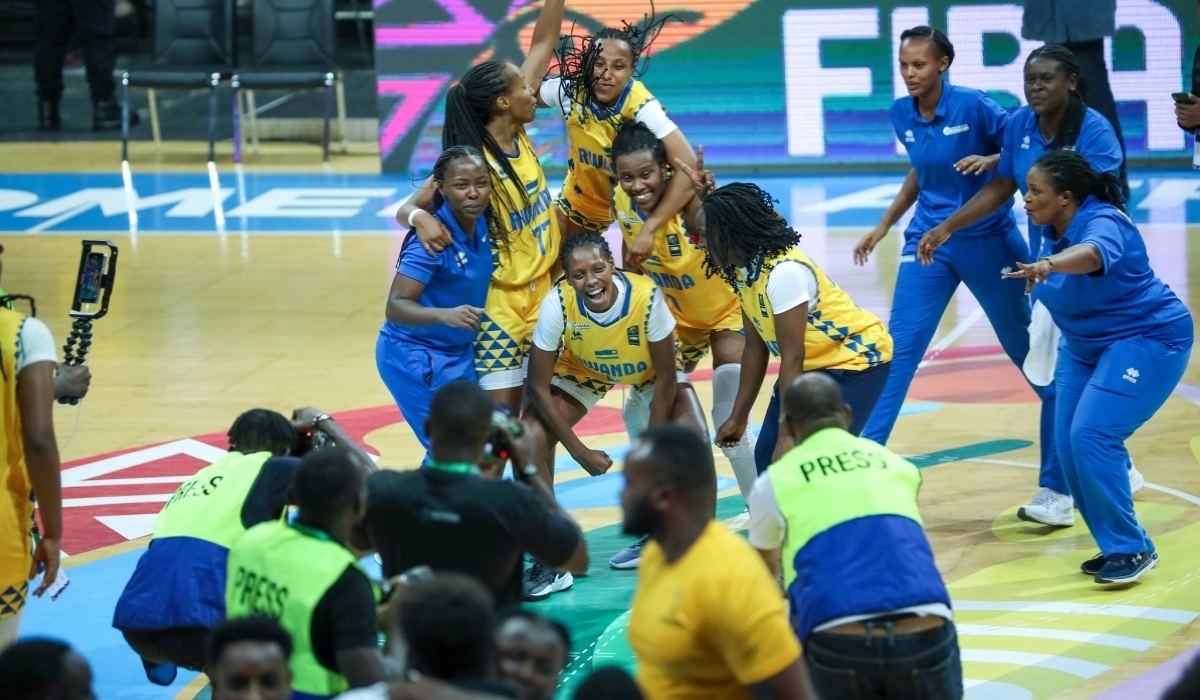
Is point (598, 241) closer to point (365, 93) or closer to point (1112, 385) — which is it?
point (1112, 385)

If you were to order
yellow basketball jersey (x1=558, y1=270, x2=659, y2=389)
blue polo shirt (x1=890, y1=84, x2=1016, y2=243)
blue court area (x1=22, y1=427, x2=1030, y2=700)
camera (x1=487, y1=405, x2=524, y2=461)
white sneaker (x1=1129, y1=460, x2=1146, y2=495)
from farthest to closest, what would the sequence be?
blue polo shirt (x1=890, y1=84, x2=1016, y2=243)
white sneaker (x1=1129, y1=460, x2=1146, y2=495)
yellow basketball jersey (x1=558, y1=270, x2=659, y2=389)
blue court area (x1=22, y1=427, x2=1030, y2=700)
camera (x1=487, y1=405, x2=524, y2=461)

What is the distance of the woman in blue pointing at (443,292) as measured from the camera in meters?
5.46

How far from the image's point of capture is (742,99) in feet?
47.1

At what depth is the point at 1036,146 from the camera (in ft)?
20.7

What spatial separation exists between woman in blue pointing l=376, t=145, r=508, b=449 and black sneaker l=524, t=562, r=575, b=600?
2.14 feet

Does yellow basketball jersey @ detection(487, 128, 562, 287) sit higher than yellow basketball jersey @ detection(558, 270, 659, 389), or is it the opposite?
yellow basketball jersey @ detection(487, 128, 562, 287)

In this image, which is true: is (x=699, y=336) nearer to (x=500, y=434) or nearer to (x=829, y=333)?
Result: (x=829, y=333)

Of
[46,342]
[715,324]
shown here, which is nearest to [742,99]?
[715,324]

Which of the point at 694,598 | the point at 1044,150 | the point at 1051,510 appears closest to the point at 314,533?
the point at 694,598

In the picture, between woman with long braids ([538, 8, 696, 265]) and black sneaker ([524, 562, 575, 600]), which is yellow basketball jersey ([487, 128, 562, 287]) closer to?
woman with long braids ([538, 8, 696, 265])

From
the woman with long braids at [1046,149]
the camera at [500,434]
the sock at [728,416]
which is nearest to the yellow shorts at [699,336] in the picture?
the sock at [728,416]

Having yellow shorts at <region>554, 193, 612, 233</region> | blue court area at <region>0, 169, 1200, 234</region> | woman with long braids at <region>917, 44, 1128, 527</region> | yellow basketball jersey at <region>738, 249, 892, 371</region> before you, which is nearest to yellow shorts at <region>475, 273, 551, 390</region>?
yellow shorts at <region>554, 193, 612, 233</region>

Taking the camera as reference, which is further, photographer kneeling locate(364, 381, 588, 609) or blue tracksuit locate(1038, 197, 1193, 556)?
blue tracksuit locate(1038, 197, 1193, 556)

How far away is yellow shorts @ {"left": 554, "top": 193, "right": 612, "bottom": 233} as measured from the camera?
6559 millimetres
